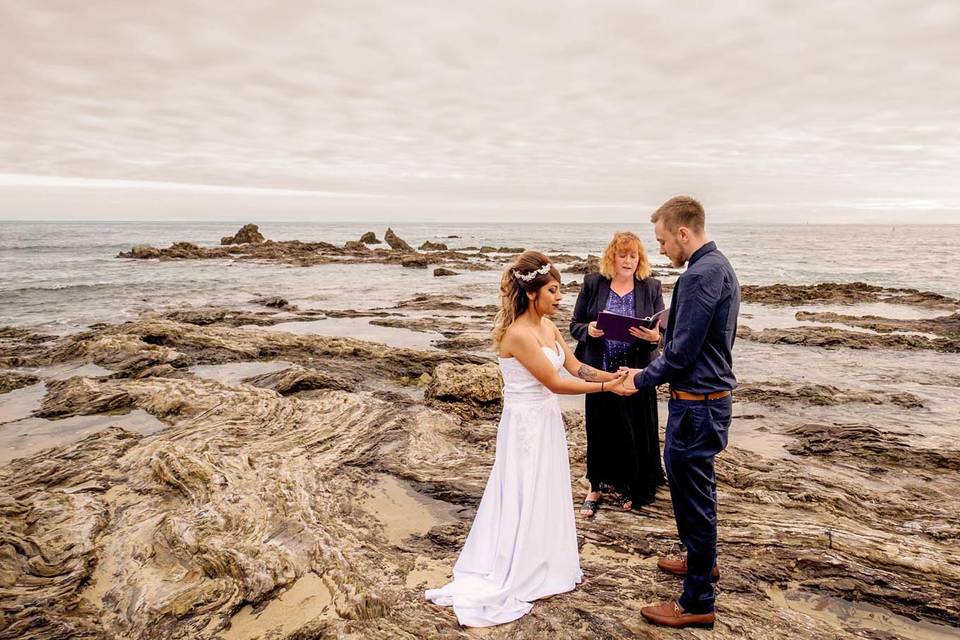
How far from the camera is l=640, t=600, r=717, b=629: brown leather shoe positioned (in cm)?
377

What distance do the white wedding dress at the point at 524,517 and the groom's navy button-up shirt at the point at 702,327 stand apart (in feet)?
3.09

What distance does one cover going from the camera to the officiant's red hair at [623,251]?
5.54m

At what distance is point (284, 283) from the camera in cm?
3112

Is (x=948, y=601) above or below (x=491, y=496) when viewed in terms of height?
below

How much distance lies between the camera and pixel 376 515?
5855mm

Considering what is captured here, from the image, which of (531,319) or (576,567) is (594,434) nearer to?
(576,567)

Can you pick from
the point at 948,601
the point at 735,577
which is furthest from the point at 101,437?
the point at 948,601

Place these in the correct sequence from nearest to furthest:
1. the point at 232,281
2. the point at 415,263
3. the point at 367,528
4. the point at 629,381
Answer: the point at 629,381 → the point at 367,528 → the point at 232,281 → the point at 415,263

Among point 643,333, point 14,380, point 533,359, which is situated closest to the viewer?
point 533,359

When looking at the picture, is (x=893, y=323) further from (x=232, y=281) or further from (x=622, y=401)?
(x=232, y=281)

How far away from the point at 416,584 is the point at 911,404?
10056 millimetres

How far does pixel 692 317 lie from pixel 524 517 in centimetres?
189

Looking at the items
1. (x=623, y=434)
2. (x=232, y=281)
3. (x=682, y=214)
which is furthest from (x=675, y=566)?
(x=232, y=281)

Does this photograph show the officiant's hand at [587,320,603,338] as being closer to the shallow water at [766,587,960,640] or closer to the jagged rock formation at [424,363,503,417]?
the shallow water at [766,587,960,640]
